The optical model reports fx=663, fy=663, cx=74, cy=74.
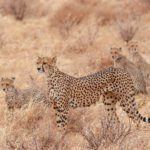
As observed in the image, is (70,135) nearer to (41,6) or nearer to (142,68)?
(142,68)

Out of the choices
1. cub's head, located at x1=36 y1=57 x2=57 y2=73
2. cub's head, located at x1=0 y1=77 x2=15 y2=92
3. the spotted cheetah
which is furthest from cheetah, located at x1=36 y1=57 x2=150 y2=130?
cub's head, located at x1=0 y1=77 x2=15 y2=92

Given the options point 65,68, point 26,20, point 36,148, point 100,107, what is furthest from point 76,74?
point 26,20

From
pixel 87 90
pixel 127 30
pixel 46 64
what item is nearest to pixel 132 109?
pixel 87 90

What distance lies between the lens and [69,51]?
1231 cm

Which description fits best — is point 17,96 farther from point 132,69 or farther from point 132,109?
point 132,69

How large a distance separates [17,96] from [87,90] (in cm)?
126

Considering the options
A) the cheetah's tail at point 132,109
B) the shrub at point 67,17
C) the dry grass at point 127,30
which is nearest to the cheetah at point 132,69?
the cheetah's tail at point 132,109

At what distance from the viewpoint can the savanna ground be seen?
6906 millimetres

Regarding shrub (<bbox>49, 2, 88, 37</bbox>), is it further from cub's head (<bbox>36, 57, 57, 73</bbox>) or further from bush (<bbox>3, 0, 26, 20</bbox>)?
cub's head (<bbox>36, 57, 57, 73</bbox>)

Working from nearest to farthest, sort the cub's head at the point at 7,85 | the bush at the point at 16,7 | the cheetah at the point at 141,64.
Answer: the cub's head at the point at 7,85, the cheetah at the point at 141,64, the bush at the point at 16,7

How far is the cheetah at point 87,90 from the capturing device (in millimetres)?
7531

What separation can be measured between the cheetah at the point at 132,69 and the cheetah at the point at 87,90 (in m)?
1.71

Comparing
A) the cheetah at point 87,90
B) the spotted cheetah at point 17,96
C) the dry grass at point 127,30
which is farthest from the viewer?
the dry grass at point 127,30

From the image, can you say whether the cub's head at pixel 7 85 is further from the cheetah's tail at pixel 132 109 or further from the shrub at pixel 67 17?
the shrub at pixel 67 17
